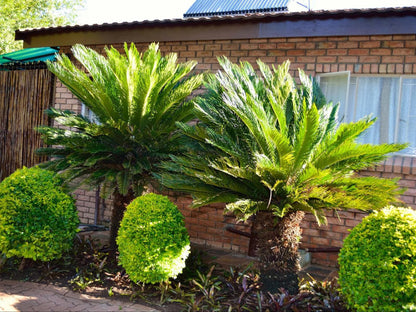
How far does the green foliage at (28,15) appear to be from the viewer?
19.2 meters

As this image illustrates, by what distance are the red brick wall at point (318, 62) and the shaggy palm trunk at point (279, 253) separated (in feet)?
5.46

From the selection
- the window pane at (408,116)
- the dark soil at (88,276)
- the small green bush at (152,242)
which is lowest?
the dark soil at (88,276)

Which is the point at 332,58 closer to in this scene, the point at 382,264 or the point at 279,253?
the point at 279,253

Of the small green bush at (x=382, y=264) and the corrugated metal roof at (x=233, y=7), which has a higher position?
the corrugated metal roof at (x=233, y=7)

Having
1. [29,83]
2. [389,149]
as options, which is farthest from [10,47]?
[389,149]

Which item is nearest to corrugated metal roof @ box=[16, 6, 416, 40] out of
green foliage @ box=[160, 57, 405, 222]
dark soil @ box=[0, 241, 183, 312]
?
green foliage @ box=[160, 57, 405, 222]

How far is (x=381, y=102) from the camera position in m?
6.66

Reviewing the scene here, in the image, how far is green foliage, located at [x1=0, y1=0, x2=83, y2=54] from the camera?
19.2 metres

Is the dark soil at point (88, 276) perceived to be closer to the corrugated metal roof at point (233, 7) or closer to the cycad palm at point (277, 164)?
the cycad palm at point (277, 164)

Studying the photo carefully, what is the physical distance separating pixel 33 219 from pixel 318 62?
464 cm

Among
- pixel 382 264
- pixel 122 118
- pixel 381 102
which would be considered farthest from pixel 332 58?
pixel 382 264

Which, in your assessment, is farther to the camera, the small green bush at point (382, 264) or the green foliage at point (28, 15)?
the green foliage at point (28, 15)

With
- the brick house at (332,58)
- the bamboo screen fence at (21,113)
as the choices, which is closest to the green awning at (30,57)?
the bamboo screen fence at (21,113)

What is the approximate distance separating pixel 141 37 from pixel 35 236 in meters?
4.05
